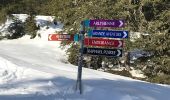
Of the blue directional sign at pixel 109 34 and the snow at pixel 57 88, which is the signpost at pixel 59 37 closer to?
the blue directional sign at pixel 109 34

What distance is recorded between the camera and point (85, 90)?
1170 centimetres

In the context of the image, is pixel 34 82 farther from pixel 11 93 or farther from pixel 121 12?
pixel 121 12

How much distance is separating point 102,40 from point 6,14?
27.4 meters

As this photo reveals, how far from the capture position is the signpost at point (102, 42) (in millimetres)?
11406

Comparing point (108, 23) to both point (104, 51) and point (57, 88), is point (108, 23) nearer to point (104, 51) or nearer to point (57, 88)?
point (104, 51)

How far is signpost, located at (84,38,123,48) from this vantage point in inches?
449

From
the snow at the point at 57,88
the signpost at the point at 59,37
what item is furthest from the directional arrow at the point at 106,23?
the snow at the point at 57,88

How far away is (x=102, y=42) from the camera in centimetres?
1144

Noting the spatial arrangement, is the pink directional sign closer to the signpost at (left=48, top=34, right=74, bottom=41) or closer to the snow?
the signpost at (left=48, top=34, right=74, bottom=41)

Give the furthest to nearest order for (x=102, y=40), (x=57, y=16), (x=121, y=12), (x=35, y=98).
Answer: (x=57, y=16), (x=121, y=12), (x=102, y=40), (x=35, y=98)

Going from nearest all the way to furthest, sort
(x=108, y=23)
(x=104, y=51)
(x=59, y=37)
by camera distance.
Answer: (x=104, y=51)
(x=108, y=23)
(x=59, y=37)

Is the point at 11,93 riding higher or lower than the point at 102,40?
lower

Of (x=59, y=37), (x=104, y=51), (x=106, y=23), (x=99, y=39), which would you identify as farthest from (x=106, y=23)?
(x=59, y=37)

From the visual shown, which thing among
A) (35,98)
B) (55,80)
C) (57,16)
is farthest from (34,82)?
(57,16)
